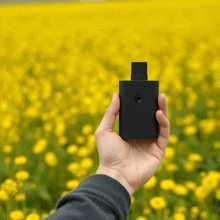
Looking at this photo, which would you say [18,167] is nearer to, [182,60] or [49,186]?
[49,186]

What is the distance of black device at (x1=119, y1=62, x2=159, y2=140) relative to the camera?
1.11 metres

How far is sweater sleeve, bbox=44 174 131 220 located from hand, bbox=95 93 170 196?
Answer: 0.09m

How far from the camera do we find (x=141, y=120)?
1118mm

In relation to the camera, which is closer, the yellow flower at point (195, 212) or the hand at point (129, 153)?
the hand at point (129, 153)

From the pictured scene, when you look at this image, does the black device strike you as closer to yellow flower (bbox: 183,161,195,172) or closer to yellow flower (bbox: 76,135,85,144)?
yellow flower (bbox: 183,161,195,172)

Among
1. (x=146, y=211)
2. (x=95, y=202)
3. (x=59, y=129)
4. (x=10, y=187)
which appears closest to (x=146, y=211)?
(x=146, y=211)

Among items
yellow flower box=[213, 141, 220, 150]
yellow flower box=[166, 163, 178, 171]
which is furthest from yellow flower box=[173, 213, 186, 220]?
yellow flower box=[213, 141, 220, 150]

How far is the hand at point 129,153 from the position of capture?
1143 millimetres

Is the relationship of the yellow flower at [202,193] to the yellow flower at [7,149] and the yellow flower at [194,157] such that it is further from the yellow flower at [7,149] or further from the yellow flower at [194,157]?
the yellow flower at [7,149]

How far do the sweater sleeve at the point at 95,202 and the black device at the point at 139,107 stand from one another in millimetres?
170

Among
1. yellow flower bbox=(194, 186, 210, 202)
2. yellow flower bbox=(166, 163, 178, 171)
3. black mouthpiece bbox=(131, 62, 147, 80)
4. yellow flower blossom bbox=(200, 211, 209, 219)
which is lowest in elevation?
yellow flower blossom bbox=(200, 211, 209, 219)

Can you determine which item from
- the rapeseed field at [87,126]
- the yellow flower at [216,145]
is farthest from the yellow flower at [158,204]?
the yellow flower at [216,145]

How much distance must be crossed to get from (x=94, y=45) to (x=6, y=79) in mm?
2549

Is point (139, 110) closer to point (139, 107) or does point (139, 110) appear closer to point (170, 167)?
point (139, 107)
